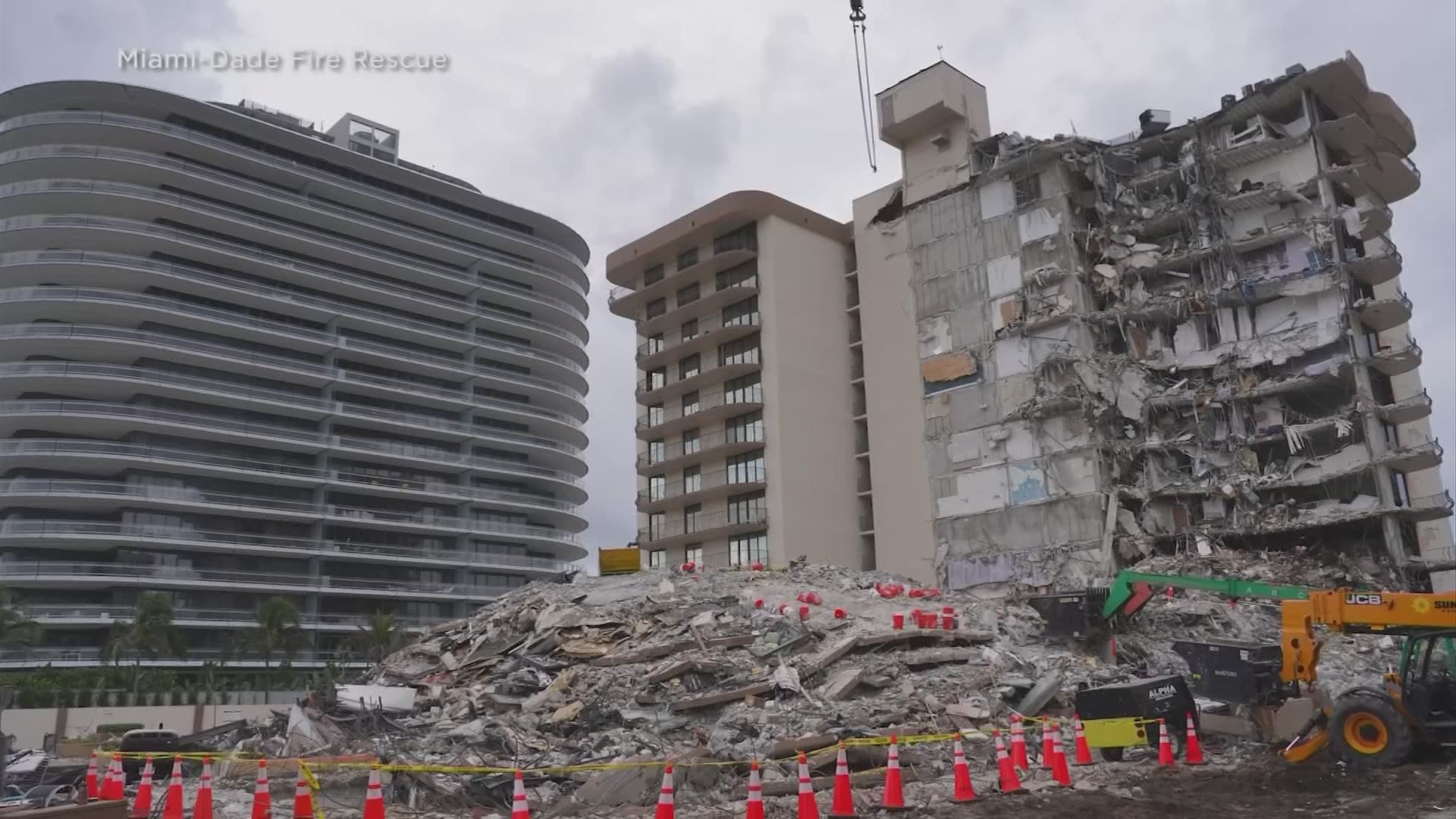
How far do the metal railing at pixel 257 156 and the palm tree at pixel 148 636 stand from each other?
1267 inches

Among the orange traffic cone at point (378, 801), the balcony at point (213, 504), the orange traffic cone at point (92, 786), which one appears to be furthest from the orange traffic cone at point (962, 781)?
the balcony at point (213, 504)

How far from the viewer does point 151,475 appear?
70125 mm

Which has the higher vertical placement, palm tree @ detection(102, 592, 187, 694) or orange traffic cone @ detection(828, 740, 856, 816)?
palm tree @ detection(102, 592, 187, 694)

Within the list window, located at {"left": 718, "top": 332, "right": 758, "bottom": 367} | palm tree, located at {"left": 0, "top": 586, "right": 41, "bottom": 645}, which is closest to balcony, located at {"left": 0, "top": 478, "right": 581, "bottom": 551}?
palm tree, located at {"left": 0, "top": 586, "right": 41, "bottom": 645}

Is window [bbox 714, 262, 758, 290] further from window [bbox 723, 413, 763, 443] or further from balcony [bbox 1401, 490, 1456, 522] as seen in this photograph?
balcony [bbox 1401, 490, 1456, 522]

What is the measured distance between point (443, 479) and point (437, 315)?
13.0 m

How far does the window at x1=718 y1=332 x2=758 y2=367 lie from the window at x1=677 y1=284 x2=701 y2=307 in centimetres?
429

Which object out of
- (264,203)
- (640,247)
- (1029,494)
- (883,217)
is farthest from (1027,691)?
(264,203)

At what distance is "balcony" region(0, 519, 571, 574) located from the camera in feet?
214

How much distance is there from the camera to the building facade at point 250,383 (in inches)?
2667

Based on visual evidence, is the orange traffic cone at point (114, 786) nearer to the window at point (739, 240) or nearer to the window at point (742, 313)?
the window at point (742, 313)

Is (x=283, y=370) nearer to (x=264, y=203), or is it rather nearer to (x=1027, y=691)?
(x=264, y=203)

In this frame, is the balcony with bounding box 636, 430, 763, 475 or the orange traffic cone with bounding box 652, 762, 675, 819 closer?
the orange traffic cone with bounding box 652, 762, 675, 819

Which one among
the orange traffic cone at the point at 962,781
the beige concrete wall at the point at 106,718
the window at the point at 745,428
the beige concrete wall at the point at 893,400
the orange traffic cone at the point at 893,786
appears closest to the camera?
the orange traffic cone at the point at 893,786
